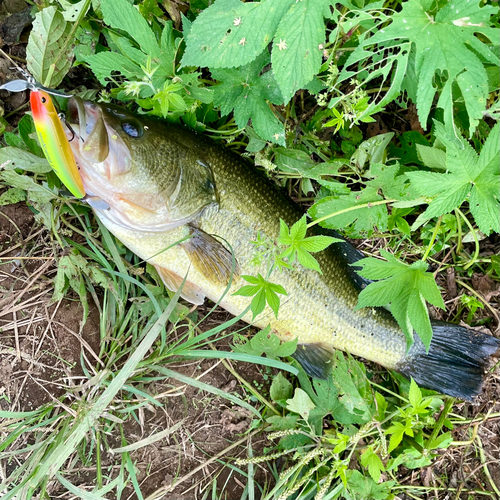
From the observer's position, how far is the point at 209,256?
7.30 ft

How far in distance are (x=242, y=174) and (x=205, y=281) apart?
610mm

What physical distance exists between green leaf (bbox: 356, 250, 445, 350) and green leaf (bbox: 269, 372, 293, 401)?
86cm

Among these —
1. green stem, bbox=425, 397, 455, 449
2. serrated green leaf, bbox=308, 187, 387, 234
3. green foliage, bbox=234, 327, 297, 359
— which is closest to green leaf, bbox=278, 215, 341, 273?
serrated green leaf, bbox=308, 187, 387, 234

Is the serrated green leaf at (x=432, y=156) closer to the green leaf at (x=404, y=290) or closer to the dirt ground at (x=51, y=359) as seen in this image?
the green leaf at (x=404, y=290)

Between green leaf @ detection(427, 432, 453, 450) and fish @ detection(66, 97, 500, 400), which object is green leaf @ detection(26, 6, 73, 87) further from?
green leaf @ detection(427, 432, 453, 450)

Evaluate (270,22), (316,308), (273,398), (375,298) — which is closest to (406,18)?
(270,22)

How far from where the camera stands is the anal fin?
250cm

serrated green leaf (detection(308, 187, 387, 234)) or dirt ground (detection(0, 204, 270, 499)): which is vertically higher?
serrated green leaf (detection(308, 187, 387, 234))

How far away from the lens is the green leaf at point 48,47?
2.12 meters

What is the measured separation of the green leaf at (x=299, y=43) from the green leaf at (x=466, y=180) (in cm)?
63

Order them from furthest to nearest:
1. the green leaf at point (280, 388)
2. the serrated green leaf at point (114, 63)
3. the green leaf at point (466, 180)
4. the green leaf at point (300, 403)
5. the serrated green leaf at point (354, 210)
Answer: the green leaf at point (280, 388)
the green leaf at point (300, 403)
the serrated green leaf at point (354, 210)
the serrated green leaf at point (114, 63)
the green leaf at point (466, 180)

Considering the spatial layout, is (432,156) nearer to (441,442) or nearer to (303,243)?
(303,243)

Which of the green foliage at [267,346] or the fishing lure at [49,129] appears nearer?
the fishing lure at [49,129]

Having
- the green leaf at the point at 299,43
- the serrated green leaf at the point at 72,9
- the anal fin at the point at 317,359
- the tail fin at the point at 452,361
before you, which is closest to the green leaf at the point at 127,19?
the serrated green leaf at the point at 72,9
